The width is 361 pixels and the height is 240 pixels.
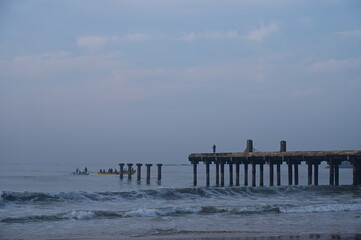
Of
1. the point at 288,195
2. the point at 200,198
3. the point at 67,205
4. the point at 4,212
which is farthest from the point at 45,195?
the point at 288,195

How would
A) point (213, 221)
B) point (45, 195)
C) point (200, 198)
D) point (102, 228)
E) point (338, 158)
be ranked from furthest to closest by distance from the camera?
point (338, 158), point (200, 198), point (45, 195), point (213, 221), point (102, 228)

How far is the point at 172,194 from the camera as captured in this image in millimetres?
28531

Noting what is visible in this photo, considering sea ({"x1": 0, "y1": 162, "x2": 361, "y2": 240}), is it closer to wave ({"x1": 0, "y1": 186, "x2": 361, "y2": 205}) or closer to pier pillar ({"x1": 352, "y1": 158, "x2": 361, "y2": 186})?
wave ({"x1": 0, "y1": 186, "x2": 361, "y2": 205})

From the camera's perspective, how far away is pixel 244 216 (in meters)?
20.3

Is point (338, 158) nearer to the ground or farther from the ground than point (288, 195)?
farther from the ground

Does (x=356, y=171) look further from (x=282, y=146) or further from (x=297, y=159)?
(x=282, y=146)

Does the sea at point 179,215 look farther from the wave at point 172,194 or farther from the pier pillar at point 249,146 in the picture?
the pier pillar at point 249,146

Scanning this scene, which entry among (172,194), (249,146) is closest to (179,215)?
(172,194)

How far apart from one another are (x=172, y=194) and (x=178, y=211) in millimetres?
7064

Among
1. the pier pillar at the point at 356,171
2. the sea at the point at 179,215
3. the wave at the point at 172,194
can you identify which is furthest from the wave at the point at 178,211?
the pier pillar at the point at 356,171

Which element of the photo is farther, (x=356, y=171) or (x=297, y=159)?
(x=297, y=159)

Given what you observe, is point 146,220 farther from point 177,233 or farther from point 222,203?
point 222,203

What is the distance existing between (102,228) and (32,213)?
5083 millimetres

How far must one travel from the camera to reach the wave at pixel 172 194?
82.2 ft
